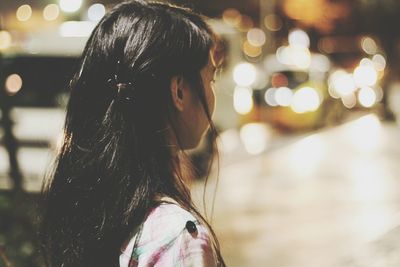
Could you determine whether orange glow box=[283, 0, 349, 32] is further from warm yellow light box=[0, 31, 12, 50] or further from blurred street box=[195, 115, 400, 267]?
warm yellow light box=[0, 31, 12, 50]

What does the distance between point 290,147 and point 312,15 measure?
17.3m

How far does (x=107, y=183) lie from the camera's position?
1377mm

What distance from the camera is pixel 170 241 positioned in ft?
3.96

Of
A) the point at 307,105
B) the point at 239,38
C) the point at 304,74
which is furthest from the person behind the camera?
the point at 304,74

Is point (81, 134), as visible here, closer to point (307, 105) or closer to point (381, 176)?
point (381, 176)

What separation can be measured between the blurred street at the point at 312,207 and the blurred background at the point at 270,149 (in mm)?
20

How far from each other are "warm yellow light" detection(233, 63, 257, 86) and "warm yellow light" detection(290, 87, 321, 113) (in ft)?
4.68

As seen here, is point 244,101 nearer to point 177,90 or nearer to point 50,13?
point 50,13

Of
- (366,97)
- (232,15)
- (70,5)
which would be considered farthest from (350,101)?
(232,15)

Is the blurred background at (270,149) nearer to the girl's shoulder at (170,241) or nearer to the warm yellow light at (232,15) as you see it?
the girl's shoulder at (170,241)

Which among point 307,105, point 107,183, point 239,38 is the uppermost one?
point 107,183

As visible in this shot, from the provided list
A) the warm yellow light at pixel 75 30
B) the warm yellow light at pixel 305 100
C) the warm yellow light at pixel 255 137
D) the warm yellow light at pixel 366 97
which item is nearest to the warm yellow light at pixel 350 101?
the warm yellow light at pixel 366 97

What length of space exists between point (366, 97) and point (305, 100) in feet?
17.4

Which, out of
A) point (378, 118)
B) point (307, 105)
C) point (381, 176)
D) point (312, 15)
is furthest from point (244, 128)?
point (312, 15)
